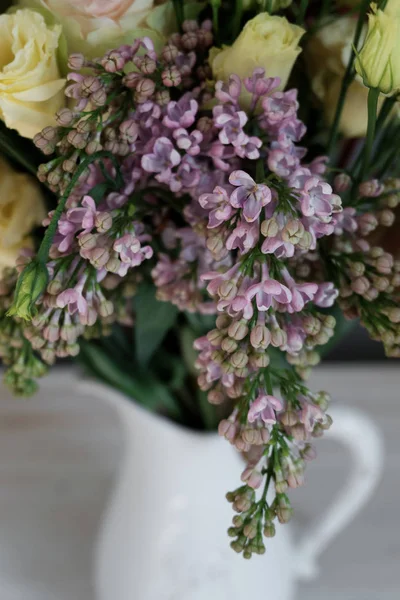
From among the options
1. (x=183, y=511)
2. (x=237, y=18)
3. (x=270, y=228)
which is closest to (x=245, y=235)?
(x=270, y=228)

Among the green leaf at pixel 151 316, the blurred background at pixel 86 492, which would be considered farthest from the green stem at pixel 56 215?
the blurred background at pixel 86 492

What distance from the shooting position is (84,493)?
0.63m

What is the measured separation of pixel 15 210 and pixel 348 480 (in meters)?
0.32

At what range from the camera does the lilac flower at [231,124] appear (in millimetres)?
277

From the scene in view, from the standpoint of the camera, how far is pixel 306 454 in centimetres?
30

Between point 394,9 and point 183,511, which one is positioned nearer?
point 394,9

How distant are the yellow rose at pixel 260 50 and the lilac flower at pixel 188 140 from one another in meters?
0.03

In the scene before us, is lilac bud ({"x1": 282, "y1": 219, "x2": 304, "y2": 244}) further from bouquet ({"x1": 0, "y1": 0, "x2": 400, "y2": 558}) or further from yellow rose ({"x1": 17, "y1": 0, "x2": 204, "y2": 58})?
yellow rose ({"x1": 17, "y1": 0, "x2": 204, "y2": 58})

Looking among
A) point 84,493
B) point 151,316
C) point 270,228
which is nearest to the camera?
point 270,228

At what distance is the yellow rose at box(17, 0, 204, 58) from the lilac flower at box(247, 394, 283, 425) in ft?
0.58

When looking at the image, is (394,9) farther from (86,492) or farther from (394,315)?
(86,492)

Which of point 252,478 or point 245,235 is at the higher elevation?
point 245,235

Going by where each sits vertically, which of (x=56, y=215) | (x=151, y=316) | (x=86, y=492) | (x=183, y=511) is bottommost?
(x=86, y=492)

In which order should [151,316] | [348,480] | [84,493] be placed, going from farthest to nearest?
[84,493]
[348,480]
[151,316]
